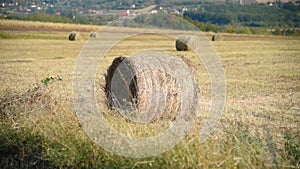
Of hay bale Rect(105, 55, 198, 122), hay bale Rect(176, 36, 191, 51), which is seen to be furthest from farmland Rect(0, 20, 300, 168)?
hay bale Rect(176, 36, 191, 51)

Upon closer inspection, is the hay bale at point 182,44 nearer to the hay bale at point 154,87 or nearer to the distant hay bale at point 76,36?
the distant hay bale at point 76,36

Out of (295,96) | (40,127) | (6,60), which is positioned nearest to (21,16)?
(6,60)

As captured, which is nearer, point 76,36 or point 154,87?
point 154,87

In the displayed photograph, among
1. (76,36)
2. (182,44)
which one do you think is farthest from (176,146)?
(76,36)

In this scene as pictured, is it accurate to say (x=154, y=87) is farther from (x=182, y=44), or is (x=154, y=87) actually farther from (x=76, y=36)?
(x=76, y=36)

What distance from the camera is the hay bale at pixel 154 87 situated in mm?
8516

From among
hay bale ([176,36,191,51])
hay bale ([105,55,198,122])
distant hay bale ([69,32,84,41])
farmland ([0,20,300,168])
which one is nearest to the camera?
farmland ([0,20,300,168])

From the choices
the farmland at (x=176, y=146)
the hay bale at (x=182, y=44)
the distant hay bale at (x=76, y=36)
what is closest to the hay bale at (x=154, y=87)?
the farmland at (x=176, y=146)

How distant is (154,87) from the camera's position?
8750 mm

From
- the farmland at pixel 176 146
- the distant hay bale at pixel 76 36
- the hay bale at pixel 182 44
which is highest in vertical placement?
the farmland at pixel 176 146

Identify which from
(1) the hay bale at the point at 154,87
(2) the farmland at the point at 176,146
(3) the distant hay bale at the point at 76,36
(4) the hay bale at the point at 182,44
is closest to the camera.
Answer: (2) the farmland at the point at 176,146

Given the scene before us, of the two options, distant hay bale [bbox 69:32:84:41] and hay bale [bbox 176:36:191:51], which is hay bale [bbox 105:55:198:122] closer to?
hay bale [bbox 176:36:191:51]

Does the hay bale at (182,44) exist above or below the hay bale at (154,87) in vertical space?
below

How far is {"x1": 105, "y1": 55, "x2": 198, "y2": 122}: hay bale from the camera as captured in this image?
8.52 m
